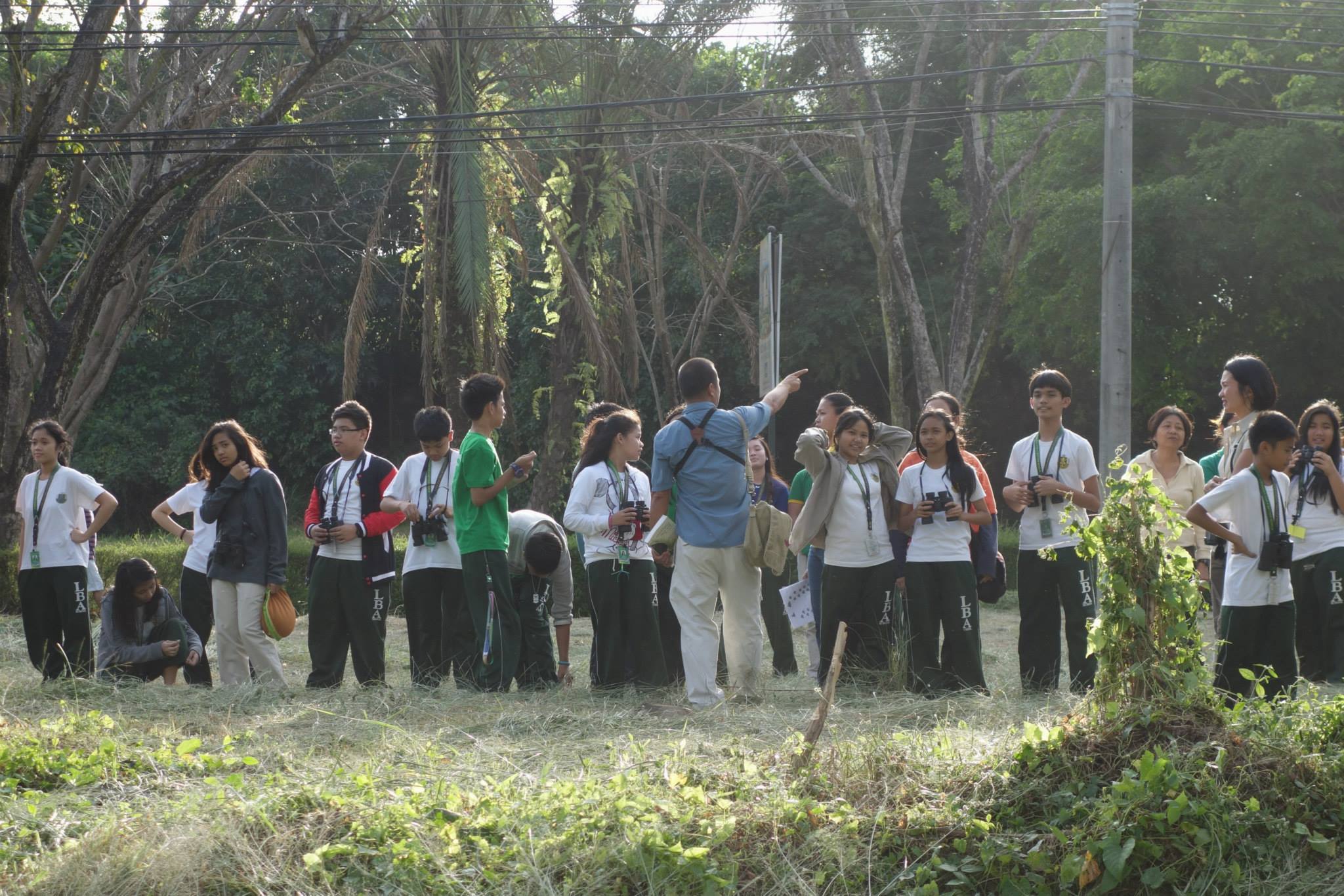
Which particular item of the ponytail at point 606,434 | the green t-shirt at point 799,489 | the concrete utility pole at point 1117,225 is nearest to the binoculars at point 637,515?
the ponytail at point 606,434

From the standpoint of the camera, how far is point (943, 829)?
4664mm

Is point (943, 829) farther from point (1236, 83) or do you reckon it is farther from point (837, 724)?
point (1236, 83)

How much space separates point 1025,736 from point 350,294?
99.3 feet

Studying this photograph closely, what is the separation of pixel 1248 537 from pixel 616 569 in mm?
3557

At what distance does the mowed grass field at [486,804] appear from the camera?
4422mm

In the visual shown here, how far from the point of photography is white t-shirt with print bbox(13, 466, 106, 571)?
8602 millimetres

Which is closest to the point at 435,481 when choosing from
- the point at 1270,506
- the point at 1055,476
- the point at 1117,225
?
the point at 1055,476

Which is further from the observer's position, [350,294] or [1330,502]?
[350,294]

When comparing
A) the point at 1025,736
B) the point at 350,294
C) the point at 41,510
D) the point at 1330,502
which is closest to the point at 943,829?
the point at 1025,736

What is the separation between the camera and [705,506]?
296 inches

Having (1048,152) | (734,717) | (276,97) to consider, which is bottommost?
(734,717)

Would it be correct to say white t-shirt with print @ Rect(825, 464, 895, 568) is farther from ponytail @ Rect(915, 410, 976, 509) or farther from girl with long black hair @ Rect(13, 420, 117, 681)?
girl with long black hair @ Rect(13, 420, 117, 681)

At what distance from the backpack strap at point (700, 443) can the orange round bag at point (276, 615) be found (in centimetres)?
258

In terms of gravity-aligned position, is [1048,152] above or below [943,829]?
above
